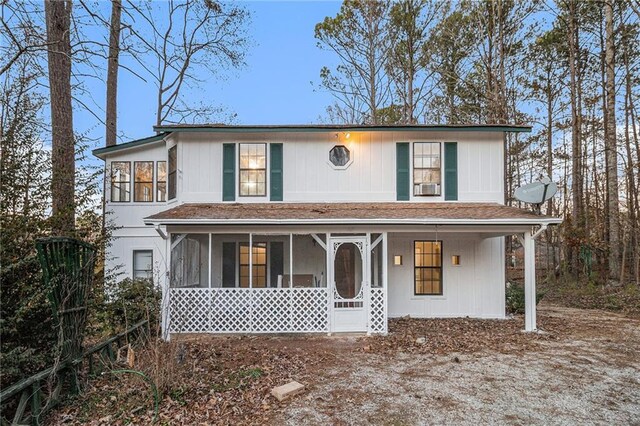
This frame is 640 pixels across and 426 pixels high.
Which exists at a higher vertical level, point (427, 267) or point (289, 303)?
point (427, 267)

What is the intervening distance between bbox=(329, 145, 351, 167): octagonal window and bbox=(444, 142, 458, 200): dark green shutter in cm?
270

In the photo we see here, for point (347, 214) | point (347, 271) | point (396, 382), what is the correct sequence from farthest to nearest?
1. point (347, 271)
2. point (347, 214)
3. point (396, 382)

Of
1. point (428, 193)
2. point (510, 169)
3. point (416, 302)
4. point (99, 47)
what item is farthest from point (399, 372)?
point (510, 169)

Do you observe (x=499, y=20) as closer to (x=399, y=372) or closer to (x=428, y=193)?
(x=428, y=193)

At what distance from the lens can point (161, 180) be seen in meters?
11.9

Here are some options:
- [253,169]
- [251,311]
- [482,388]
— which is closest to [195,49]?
[253,169]

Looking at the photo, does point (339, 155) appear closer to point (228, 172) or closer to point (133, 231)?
point (228, 172)

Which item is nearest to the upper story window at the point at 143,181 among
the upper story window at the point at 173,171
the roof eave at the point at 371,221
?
the upper story window at the point at 173,171

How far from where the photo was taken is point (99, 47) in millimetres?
6316

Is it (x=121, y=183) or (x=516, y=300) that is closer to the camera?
(x=516, y=300)

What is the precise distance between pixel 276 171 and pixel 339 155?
71.3 inches

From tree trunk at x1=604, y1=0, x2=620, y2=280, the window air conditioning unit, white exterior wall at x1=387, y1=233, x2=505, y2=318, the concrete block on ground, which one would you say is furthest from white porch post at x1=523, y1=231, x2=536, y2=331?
tree trunk at x1=604, y1=0, x2=620, y2=280

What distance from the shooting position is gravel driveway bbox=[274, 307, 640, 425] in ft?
15.1

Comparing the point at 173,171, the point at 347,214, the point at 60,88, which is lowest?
the point at 347,214
